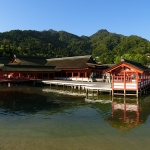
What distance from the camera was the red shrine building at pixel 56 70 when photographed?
35469mm

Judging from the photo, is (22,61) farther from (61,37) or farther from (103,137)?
(61,37)

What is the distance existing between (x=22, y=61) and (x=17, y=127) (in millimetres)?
32627

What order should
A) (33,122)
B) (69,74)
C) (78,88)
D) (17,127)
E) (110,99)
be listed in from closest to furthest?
1. (17,127)
2. (33,122)
3. (110,99)
4. (78,88)
5. (69,74)

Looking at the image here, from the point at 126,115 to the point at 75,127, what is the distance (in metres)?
5.15

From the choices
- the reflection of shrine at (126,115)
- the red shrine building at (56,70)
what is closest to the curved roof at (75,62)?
the red shrine building at (56,70)

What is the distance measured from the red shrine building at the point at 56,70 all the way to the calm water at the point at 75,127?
58.5 feet

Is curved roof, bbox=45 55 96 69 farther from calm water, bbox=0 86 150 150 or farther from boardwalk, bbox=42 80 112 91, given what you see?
calm water, bbox=0 86 150 150

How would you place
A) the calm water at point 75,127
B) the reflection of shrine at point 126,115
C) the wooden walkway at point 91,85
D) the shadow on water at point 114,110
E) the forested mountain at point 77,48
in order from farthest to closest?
the forested mountain at point 77,48
the wooden walkway at point 91,85
the shadow on water at point 114,110
the reflection of shrine at point 126,115
the calm water at point 75,127

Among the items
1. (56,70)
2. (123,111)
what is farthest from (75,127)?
(56,70)

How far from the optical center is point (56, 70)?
132ft

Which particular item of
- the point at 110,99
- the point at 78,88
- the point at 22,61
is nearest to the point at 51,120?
the point at 110,99

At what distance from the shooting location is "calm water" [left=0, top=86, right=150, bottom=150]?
9.60 metres

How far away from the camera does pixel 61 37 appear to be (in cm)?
17262

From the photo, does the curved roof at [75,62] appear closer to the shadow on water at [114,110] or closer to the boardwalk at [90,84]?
the boardwalk at [90,84]
